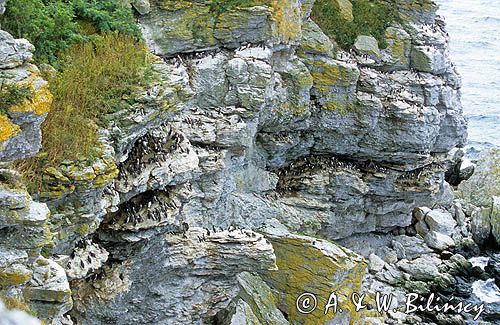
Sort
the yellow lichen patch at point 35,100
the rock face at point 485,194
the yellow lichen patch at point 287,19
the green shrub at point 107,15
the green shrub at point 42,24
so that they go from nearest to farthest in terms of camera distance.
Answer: the yellow lichen patch at point 35,100
the green shrub at point 42,24
the green shrub at point 107,15
the yellow lichen patch at point 287,19
the rock face at point 485,194

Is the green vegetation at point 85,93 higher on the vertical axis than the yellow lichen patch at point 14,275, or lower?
higher

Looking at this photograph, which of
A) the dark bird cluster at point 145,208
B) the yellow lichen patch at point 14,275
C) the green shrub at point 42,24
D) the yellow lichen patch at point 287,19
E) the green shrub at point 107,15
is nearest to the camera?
the yellow lichen patch at point 14,275

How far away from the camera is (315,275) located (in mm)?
19594

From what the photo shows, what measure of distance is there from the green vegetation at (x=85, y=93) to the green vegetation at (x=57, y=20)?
31 cm

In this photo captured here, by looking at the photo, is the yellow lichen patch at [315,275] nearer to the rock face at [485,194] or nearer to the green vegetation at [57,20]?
the green vegetation at [57,20]

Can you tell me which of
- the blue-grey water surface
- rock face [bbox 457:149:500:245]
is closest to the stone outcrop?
rock face [bbox 457:149:500:245]

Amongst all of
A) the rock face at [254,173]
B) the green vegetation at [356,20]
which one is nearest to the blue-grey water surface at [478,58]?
the rock face at [254,173]

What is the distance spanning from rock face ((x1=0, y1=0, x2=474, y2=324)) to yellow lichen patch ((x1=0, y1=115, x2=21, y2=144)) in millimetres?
1987

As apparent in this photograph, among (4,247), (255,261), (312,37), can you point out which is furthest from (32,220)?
(312,37)

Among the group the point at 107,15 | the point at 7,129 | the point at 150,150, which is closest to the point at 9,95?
the point at 7,129

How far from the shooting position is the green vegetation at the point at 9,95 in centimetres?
873

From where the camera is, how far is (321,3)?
90.2ft

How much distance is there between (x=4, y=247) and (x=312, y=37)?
62.0ft

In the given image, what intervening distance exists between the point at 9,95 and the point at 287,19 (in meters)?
15.0
